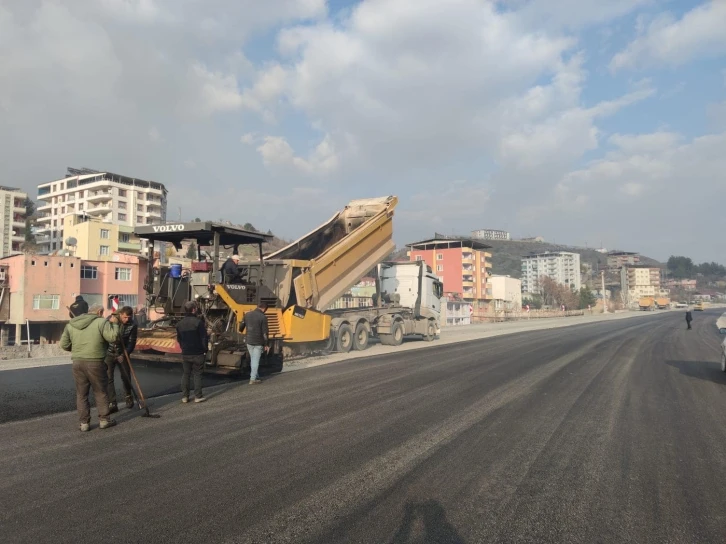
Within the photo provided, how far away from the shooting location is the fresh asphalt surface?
135 inches

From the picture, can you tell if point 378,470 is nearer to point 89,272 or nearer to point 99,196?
point 89,272

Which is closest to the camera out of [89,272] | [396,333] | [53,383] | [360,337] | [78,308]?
[78,308]

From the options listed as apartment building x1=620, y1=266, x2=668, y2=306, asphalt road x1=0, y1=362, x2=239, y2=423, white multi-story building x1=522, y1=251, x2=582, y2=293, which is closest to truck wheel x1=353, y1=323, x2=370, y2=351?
asphalt road x1=0, y1=362, x2=239, y2=423

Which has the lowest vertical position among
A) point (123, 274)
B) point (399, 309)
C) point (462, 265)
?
point (399, 309)

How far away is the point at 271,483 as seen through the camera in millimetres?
4164

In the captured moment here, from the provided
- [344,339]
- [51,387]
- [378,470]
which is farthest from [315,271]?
[378,470]

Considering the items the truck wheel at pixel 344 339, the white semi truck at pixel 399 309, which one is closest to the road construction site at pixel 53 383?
the truck wheel at pixel 344 339

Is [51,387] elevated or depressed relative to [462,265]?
depressed

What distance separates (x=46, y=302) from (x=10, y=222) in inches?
1527

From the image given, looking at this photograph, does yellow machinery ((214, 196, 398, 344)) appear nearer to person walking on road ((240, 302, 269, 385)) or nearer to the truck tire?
person walking on road ((240, 302, 269, 385))

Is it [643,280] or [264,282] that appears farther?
[643,280]

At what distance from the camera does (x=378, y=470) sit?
4500mm

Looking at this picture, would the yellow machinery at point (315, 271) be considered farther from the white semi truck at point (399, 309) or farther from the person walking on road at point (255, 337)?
the white semi truck at point (399, 309)

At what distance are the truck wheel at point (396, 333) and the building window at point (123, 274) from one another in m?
38.2
